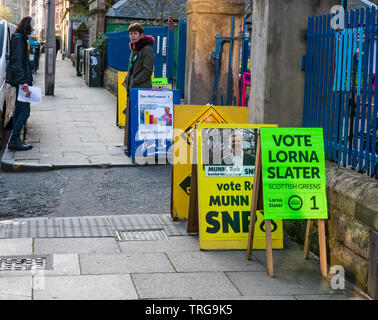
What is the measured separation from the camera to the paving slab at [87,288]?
15.1 feet

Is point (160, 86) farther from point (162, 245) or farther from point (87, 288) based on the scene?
point (87, 288)

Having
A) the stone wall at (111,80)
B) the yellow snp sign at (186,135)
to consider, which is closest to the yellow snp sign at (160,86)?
the yellow snp sign at (186,135)

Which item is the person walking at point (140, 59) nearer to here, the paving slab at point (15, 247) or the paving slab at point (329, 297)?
the paving slab at point (15, 247)

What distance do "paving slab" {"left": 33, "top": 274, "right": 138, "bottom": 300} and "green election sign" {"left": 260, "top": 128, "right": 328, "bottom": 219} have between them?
4.21 ft

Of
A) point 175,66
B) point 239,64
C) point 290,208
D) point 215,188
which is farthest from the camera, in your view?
point 175,66

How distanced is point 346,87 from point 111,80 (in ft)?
56.9

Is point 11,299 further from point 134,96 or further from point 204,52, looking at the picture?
point 204,52

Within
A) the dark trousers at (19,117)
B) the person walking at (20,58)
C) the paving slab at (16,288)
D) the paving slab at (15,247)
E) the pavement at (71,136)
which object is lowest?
the paving slab at (15,247)

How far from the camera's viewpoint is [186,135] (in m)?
7.20

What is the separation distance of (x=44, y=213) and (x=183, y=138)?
5.68 feet

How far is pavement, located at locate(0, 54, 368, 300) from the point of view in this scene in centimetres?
478

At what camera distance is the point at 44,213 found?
734cm

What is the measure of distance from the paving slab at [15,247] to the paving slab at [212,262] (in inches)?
47.9
